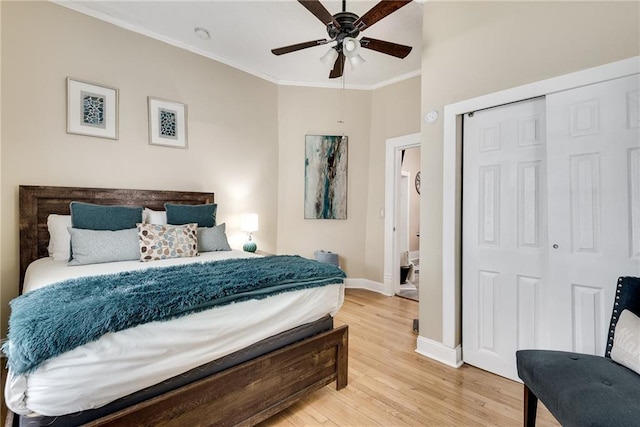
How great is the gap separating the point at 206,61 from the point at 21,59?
1.67 metres

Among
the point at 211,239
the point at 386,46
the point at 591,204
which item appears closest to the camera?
the point at 591,204

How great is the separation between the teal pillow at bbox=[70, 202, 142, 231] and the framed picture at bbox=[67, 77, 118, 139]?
791 millimetres

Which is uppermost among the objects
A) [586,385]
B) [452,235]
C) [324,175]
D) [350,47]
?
[350,47]

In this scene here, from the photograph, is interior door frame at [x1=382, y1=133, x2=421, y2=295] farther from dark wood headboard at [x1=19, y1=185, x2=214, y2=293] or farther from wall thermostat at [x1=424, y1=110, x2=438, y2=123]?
dark wood headboard at [x1=19, y1=185, x2=214, y2=293]

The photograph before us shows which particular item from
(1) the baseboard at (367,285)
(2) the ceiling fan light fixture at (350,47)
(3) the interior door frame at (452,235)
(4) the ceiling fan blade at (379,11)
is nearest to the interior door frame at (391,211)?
(1) the baseboard at (367,285)

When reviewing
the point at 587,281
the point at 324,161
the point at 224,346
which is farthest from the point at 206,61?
the point at 587,281

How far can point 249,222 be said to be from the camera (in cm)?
368

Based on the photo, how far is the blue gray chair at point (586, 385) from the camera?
3.43 feet

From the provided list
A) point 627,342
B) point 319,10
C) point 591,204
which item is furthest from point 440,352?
point 319,10

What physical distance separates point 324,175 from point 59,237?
3.04 meters

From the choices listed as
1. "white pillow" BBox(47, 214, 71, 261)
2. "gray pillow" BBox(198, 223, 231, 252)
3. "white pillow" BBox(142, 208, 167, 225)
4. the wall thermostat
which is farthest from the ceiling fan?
"white pillow" BBox(47, 214, 71, 261)

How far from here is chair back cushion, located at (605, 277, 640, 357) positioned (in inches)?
54.7

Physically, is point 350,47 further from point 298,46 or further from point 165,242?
point 165,242

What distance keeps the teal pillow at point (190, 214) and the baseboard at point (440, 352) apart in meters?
2.36
